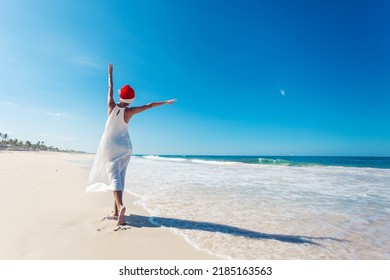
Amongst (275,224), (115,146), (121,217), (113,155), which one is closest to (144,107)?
(115,146)

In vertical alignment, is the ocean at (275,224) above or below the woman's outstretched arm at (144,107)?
below

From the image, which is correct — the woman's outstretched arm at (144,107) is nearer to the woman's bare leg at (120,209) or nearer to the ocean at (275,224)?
the woman's bare leg at (120,209)

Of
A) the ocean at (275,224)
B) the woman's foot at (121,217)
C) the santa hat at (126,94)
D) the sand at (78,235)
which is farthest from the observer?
the santa hat at (126,94)

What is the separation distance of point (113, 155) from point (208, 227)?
199 cm

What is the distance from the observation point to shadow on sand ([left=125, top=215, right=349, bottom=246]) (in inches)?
139

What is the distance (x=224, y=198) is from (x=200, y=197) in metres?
0.64

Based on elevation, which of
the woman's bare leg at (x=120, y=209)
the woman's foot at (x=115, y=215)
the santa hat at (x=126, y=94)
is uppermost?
the santa hat at (x=126, y=94)

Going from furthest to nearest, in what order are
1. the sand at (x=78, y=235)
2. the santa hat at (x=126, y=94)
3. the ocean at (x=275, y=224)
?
the santa hat at (x=126, y=94)
the ocean at (x=275, y=224)
the sand at (x=78, y=235)

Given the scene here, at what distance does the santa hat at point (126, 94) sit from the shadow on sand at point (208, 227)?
2.04m

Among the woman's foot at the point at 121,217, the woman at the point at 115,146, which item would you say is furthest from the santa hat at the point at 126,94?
the woman's foot at the point at 121,217

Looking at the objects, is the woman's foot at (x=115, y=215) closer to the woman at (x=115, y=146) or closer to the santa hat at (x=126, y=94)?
the woman at (x=115, y=146)

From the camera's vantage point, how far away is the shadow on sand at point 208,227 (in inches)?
139

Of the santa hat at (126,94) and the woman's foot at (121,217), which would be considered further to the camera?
the santa hat at (126,94)

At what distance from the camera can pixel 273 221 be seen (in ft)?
14.4
